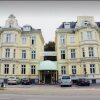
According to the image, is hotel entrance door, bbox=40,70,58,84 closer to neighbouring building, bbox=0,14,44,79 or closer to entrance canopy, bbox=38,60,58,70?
neighbouring building, bbox=0,14,44,79

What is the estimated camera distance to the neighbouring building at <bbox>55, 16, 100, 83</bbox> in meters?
44.1

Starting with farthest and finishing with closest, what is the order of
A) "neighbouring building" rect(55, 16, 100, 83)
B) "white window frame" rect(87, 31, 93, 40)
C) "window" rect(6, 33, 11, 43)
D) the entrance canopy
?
"window" rect(6, 33, 11, 43) → "white window frame" rect(87, 31, 93, 40) → the entrance canopy → "neighbouring building" rect(55, 16, 100, 83)

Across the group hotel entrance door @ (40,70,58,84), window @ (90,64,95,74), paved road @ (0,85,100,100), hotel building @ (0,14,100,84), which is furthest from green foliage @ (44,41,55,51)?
paved road @ (0,85,100,100)

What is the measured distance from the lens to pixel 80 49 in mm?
46250

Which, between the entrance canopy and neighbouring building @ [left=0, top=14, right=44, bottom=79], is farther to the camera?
neighbouring building @ [left=0, top=14, right=44, bottom=79]

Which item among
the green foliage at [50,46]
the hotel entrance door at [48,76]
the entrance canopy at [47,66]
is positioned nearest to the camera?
the entrance canopy at [47,66]

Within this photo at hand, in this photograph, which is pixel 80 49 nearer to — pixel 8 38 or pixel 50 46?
pixel 8 38

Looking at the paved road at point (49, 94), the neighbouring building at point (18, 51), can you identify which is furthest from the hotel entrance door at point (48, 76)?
the paved road at point (49, 94)

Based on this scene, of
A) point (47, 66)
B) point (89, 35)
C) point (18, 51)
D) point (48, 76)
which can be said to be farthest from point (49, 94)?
point (18, 51)

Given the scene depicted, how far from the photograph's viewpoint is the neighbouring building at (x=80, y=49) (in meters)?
44.1

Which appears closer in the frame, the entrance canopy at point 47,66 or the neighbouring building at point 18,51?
the entrance canopy at point 47,66

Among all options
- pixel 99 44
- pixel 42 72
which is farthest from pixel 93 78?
pixel 42 72

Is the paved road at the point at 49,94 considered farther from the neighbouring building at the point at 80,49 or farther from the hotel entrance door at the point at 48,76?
the hotel entrance door at the point at 48,76

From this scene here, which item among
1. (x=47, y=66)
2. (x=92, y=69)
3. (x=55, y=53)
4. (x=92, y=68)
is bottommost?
(x=92, y=69)
